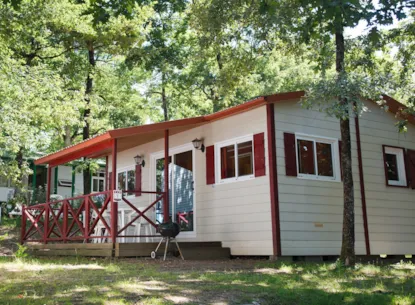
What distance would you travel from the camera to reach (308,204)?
355 inches

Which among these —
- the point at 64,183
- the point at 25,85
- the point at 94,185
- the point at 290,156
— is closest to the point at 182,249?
the point at 290,156

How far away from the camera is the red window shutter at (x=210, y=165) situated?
9.97 meters

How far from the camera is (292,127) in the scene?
916 cm

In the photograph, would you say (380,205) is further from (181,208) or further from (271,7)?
(271,7)

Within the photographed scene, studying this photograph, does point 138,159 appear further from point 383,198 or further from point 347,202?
point 347,202

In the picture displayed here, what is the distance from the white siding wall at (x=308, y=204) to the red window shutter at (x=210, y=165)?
1.70 metres

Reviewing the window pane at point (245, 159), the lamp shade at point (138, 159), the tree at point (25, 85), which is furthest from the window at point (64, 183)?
the window pane at point (245, 159)

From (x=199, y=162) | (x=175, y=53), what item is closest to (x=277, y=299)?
(x=199, y=162)

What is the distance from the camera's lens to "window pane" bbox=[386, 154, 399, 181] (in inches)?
421

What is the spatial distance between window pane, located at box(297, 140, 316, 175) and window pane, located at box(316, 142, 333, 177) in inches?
7.5

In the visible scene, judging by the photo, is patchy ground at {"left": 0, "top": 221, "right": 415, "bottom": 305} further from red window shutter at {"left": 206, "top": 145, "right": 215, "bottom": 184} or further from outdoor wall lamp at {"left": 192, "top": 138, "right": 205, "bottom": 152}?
outdoor wall lamp at {"left": 192, "top": 138, "right": 205, "bottom": 152}

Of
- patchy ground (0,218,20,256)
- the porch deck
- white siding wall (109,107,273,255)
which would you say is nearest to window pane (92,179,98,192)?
patchy ground (0,218,20,256)

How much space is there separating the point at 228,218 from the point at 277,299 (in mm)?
4926

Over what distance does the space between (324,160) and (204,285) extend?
5.11 meters
